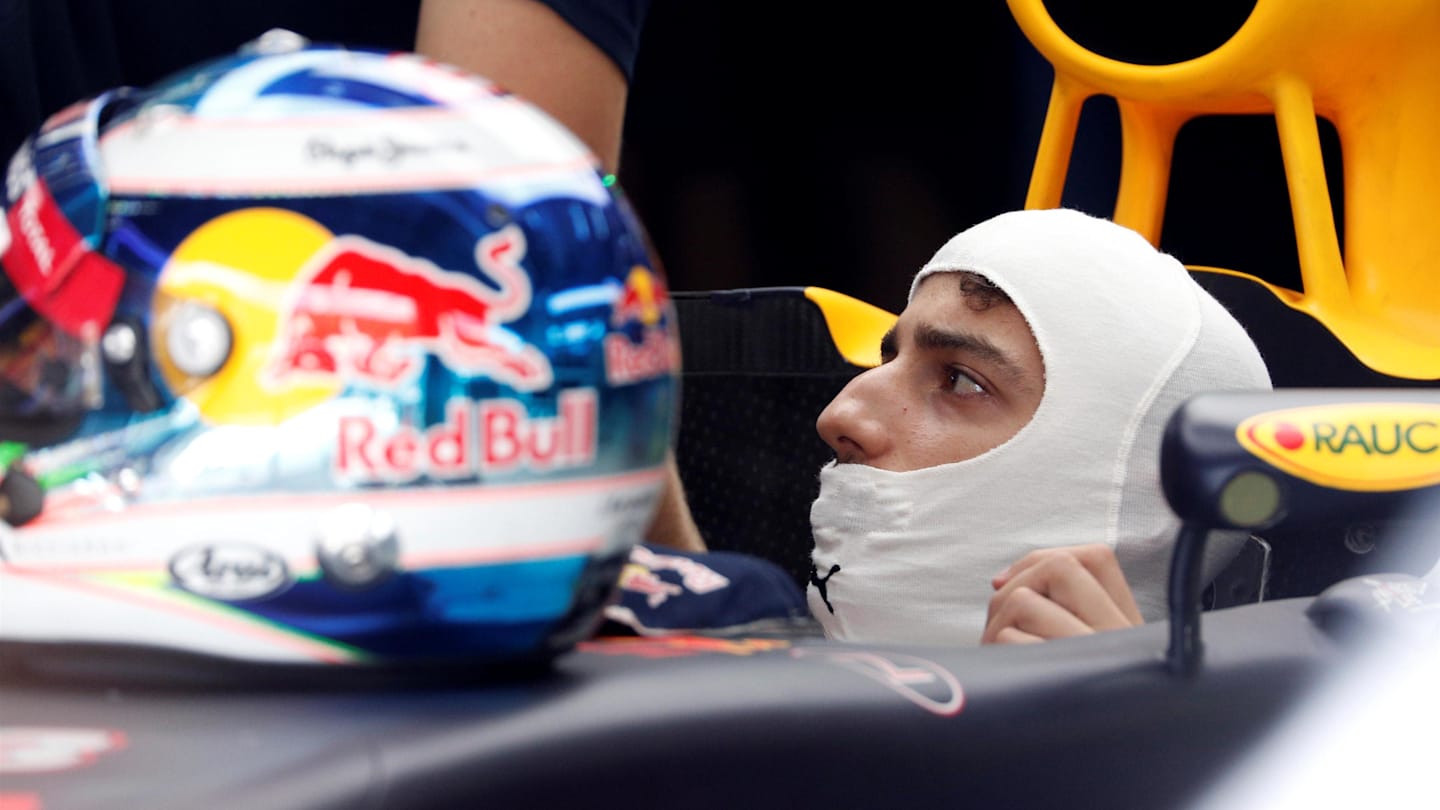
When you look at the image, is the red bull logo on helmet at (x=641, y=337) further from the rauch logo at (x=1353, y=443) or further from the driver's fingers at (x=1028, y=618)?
the driver's fingers at (x=1028, y=618)

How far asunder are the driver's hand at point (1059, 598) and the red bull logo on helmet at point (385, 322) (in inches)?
16.7

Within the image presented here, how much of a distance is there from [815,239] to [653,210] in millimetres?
299

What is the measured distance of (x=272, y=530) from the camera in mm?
482

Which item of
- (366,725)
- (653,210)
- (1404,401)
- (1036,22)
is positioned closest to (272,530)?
(366,725)

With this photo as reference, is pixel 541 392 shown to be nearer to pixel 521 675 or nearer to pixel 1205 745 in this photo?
pixel 521 675

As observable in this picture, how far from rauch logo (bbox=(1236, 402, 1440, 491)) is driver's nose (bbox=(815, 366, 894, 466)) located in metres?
0.56

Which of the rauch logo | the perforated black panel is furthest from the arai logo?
the perforated black panel

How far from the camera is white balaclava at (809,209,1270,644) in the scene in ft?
3.68

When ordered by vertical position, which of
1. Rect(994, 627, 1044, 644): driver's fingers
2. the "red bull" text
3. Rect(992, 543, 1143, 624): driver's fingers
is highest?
the "red bull" text

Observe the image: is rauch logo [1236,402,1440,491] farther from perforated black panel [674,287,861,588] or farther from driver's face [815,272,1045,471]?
perforated black panel [674,287,861,588]

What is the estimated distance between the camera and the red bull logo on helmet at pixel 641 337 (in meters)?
0.52

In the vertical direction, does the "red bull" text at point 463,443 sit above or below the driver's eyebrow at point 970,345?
below

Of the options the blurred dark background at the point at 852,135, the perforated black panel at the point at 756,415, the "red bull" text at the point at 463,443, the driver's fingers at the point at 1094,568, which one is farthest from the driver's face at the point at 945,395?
the blurred dark background at the point at 852,135

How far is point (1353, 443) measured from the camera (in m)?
0.57
